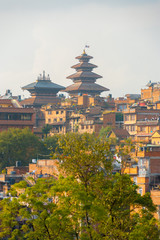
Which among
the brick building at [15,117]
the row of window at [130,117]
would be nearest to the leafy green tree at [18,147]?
the brick building at [15,117]

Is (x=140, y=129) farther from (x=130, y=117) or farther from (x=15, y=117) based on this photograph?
(x=15, y=117)

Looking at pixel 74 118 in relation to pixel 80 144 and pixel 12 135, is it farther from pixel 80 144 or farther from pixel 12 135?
pixel 80 144

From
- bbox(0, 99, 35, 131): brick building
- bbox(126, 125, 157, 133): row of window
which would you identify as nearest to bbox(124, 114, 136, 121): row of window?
bbox(126, 125, 157, 133): row of window

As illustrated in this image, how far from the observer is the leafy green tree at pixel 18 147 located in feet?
420

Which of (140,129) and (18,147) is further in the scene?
(140,129)

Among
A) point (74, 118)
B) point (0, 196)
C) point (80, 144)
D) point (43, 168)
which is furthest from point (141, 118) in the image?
point (80, 144)

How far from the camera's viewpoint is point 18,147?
133m

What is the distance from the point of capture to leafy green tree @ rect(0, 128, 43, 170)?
128125 millimetres

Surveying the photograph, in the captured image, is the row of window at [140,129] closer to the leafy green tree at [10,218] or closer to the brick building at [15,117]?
the brick building at [15,117]

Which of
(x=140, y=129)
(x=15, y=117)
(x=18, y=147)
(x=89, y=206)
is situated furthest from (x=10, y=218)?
(x=140, y=129)

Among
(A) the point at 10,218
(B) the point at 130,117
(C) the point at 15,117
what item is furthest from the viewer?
(B) the point at 130,117

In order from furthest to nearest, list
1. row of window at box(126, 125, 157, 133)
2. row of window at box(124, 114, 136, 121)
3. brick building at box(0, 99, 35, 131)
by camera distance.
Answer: row of window at box(124, 114, 136, 121) → row of window at box(126, 125, 157, 133) → brick building at box(0, 99, 35, 131)

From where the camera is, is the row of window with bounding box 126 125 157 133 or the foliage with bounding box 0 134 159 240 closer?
the foliage with bounding box 0 134 159 240

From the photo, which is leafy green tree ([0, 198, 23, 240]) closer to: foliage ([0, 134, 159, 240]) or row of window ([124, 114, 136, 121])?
foliage ([0, 134, 159, 240])
